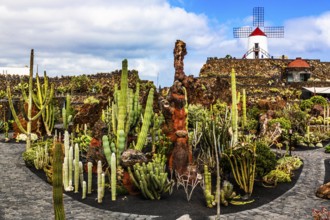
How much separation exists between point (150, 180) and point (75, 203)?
186 centimetres

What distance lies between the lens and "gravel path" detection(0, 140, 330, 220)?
8.65 metres

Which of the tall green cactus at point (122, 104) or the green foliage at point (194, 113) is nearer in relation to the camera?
the tall green cactus at point (122, 104)

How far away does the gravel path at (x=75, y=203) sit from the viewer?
8.65 m

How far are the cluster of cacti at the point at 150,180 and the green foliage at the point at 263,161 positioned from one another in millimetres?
2498

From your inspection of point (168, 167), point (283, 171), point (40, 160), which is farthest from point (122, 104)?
point (283, 171)

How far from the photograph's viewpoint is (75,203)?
31.3 ft

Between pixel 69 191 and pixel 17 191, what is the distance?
1.38m

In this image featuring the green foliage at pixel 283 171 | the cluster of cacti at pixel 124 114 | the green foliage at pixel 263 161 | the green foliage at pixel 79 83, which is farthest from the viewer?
the green foliage at pixel 79 83

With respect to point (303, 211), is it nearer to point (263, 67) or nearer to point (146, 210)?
point (146, 210)

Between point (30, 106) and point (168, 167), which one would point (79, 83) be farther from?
point (168, 167)

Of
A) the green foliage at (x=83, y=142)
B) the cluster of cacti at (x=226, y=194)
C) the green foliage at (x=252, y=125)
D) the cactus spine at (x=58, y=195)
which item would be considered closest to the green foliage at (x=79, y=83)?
the green foliage at (x=252, y=125)

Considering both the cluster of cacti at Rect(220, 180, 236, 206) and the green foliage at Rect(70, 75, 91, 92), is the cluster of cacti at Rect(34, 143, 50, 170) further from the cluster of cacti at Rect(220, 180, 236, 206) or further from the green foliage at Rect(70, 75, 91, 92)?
the green foliage at Rect(70, 75, 91, 92)

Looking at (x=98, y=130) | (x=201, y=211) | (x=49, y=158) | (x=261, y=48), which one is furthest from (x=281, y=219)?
(x=261, y=48)

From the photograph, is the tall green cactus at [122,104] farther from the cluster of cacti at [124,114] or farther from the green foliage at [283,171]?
the green foliage at [283,171]
